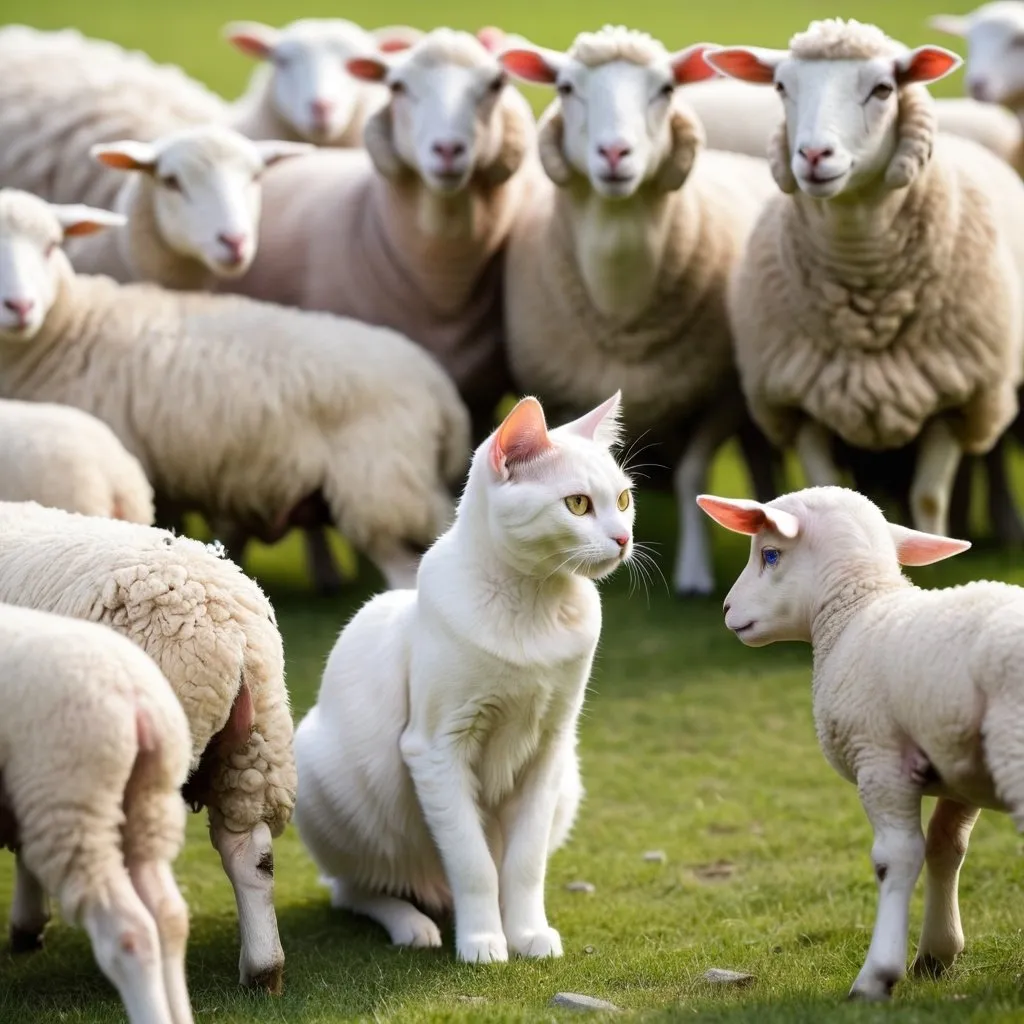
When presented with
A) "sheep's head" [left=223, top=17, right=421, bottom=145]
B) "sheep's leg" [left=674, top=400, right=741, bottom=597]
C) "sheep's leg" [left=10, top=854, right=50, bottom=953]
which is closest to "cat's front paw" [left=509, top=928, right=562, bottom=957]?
"sheep's leg" [left=10, top=854, right=50, bottom=953]

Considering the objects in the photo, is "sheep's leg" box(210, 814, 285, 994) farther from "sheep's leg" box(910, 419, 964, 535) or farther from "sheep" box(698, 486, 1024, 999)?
"sheep's leg" box(910, 419, 964, 535)

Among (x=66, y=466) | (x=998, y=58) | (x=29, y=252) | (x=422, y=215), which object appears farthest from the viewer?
(x=998, y=58)

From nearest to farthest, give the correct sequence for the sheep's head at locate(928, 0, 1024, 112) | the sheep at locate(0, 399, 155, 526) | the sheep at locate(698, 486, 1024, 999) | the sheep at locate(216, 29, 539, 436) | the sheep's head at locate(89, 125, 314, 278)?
the sheep at locate(698, 486, 1024, 999) → the sheep at locate(0, 399, 155, 526) → the sheep's head at locate(89, 125, 314, 278) → the sheep at locate(216, 29, 539, 436) → the sheep's head at locate(928, 0, 1024, 112)

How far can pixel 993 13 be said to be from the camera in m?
9.58

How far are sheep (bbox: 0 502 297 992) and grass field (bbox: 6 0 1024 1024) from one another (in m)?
0.27

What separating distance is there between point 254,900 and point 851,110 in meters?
3.41

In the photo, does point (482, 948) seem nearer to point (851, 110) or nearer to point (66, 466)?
point (66, 466)

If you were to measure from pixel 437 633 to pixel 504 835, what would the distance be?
53 cm

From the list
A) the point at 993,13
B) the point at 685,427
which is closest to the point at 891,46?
the point at 685,427

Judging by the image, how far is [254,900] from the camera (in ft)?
12.8

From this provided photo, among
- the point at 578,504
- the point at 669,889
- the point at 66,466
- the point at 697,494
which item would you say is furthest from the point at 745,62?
the point at 578,504

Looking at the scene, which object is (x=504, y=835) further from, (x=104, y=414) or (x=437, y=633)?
(x=104, y=414)

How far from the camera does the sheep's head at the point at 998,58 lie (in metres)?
9.30

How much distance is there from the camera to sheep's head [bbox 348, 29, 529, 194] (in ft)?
24.2
